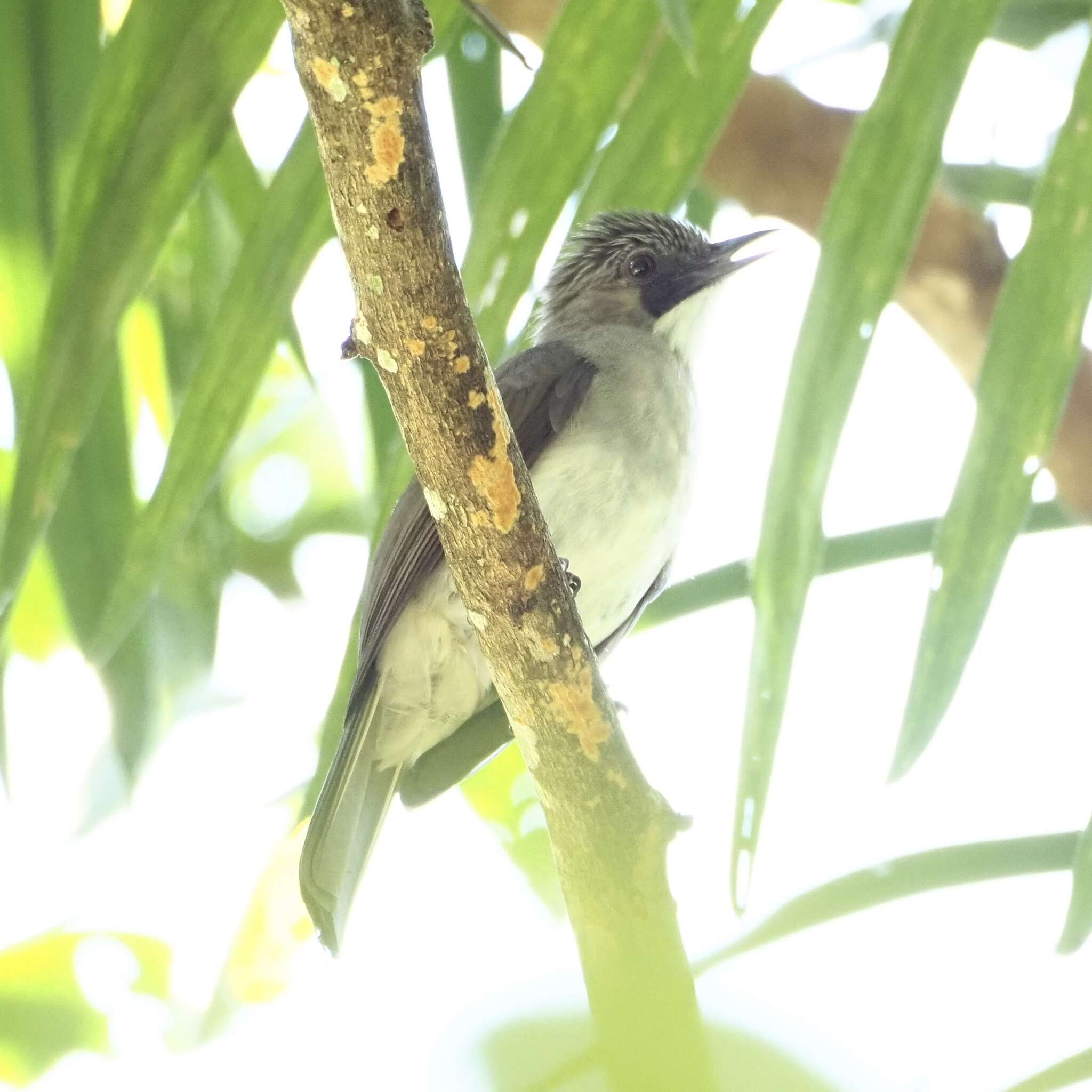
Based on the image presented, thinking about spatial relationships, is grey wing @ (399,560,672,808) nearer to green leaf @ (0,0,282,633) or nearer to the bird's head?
the bird's head

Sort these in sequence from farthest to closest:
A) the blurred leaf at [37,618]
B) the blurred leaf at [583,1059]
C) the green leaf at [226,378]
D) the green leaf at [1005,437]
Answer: the blurred leaf at [37,618]
the green leaf at [226,378]
the green leaf at [1005,437]
the blurred leaf at [583,1059]

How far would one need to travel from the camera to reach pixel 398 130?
1.17m

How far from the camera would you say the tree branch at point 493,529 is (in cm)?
109

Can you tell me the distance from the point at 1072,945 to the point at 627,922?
0.44 metres

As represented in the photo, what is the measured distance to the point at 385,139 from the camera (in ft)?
3.83

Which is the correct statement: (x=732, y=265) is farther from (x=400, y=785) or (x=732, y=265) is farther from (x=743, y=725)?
(x=743, y=725)

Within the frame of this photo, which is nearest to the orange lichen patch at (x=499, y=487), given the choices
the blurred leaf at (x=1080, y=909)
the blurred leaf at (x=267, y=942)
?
the blurred leaf at (x=1080, y=909)

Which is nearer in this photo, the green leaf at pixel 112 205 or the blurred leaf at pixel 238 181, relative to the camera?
the green leaf at pixel 112 205

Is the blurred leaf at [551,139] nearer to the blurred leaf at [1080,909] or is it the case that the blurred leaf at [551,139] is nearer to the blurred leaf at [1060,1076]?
the blurred leaf at [1080,909]

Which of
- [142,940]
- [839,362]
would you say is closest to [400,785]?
[142,940]

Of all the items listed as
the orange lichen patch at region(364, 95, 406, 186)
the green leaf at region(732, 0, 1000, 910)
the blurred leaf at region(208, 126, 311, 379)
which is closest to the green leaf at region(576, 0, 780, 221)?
the green leaf at region(732, 0, 1000, 910)

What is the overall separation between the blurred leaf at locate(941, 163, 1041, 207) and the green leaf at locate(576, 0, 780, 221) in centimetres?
99

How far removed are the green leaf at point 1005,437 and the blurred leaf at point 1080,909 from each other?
0.21 m

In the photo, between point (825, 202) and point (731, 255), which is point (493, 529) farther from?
point (731, 255)
